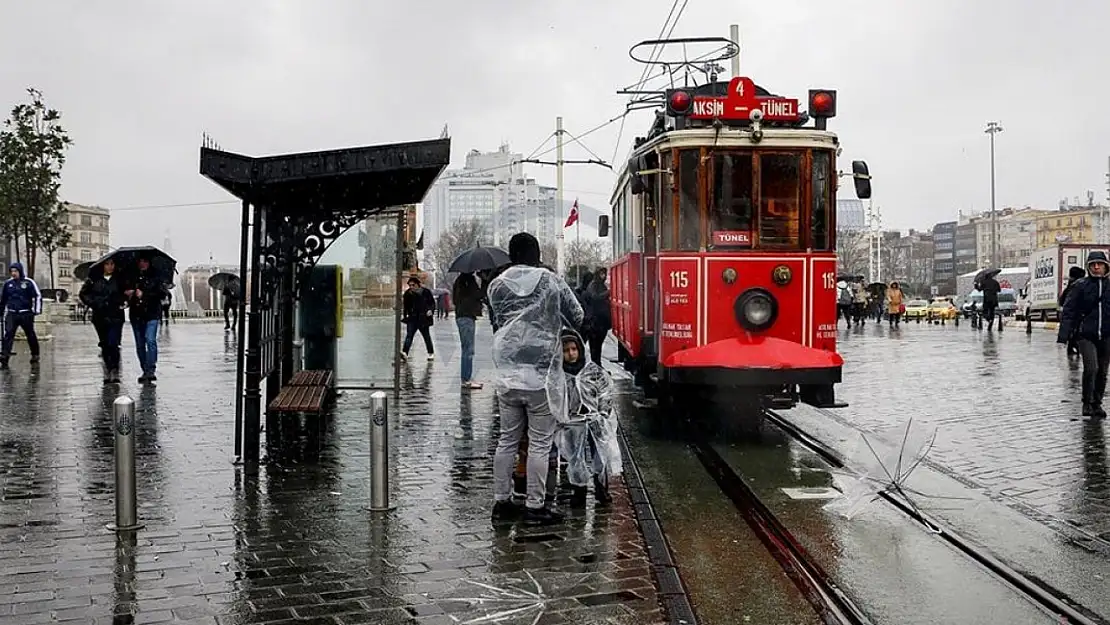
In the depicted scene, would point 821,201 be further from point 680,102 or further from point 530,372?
point 530,372

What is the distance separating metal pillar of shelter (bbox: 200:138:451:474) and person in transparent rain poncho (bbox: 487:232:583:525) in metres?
2.45

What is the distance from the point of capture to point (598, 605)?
5.42m

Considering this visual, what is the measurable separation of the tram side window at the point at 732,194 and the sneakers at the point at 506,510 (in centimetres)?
431

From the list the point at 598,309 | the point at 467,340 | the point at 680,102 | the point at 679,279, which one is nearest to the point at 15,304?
the point at 467,340

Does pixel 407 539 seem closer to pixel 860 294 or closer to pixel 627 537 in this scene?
pixel 627 537

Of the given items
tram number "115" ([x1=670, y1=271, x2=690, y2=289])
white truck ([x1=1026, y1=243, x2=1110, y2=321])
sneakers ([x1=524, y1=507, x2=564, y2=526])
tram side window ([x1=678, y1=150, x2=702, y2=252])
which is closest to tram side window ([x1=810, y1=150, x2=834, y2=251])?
tram side window ([x1=678, y1=150, x2=702, y2=252])

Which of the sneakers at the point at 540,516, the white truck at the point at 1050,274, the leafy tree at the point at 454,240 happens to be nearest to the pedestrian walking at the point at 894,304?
the white truck at the point at 1050,274

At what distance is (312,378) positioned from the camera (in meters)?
12.3

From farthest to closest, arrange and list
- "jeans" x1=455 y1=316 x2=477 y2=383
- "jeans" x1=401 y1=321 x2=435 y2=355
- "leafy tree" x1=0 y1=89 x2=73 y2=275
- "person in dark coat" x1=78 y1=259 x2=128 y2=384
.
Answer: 1. "leafy tree" x1=0 y1=89 x2=73 y2=275
2. "jeans" x1=401 y1=321 x2=435 y2=355
3. "person in dark coat" x1=78 y1=259 x2=128 y2=384
4. "jeans" x1=455 y1=316 x2=477 y2=383

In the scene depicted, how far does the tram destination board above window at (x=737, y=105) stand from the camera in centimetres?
Answer: 1073

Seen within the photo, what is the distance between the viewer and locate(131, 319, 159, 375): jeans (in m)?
15.4

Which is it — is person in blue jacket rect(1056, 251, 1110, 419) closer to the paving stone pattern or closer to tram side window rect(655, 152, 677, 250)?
the paving stone pattern

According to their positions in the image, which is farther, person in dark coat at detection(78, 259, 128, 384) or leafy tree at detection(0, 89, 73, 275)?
leafy tree at detection(0, 89, 73, 275)

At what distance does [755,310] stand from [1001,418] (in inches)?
146
